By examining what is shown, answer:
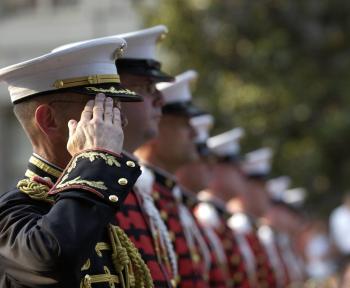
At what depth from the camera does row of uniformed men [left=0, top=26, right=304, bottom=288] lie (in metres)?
3.53

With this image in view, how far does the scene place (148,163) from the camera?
257 inches

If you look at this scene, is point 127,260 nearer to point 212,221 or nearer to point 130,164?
point 130,164

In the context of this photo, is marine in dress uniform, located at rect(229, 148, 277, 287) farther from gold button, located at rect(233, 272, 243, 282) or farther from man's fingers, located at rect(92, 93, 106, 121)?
man's fingers, located at rect(92, 93, 106, 121)

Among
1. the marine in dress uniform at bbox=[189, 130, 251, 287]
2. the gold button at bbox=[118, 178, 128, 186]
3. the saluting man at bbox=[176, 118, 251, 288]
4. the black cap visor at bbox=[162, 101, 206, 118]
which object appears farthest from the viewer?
the marine in dress uniform at bbox=[189, 130, 251, 287]

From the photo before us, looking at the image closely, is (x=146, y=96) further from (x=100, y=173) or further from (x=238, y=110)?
(x=238, y=110)

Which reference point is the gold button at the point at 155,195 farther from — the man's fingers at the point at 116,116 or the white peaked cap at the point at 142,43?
the man's fingers at the point at 116,116

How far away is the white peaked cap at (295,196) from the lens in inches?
559

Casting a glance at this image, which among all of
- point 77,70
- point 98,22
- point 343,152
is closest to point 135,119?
point 77,70

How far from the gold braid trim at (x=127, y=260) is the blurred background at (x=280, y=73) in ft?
32.3

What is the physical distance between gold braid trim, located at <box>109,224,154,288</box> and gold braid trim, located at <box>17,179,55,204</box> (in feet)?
0.98

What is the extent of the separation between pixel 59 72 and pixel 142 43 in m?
1.42

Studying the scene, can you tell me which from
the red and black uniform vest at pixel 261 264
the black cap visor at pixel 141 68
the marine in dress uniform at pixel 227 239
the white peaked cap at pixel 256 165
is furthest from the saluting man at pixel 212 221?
the black cap visor at pixel 141 68

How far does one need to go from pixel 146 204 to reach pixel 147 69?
59 cm

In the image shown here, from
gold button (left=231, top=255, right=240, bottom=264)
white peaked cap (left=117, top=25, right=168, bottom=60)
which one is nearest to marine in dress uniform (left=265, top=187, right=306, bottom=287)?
gold button (left=231, top=255, right=240, bottom=264)
